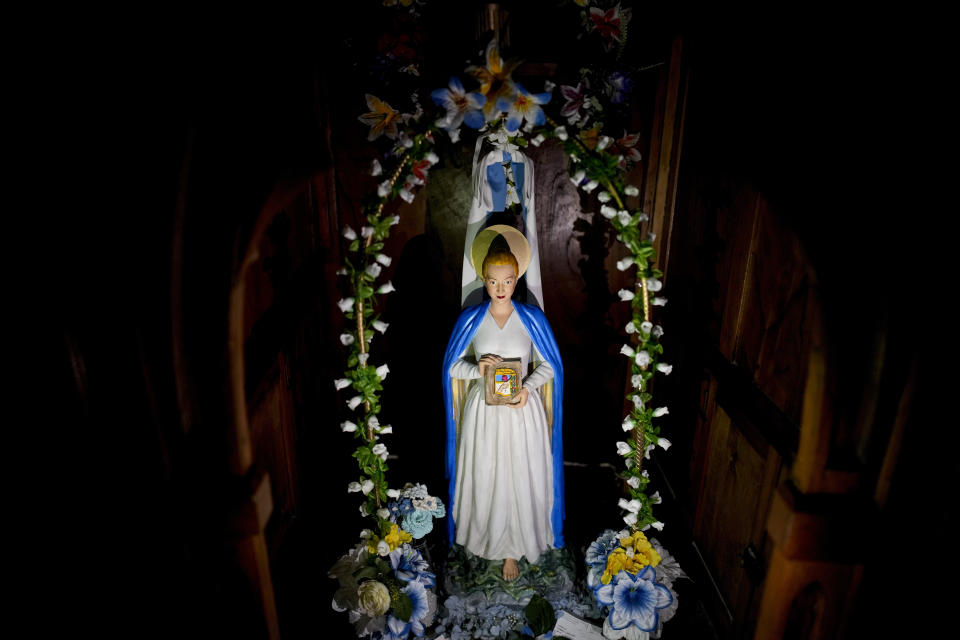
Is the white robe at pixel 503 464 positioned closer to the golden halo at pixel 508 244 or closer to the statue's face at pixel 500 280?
the statue's face at pixel 500 280

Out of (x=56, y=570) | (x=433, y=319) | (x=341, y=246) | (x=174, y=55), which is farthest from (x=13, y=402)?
(x=433, y=319)

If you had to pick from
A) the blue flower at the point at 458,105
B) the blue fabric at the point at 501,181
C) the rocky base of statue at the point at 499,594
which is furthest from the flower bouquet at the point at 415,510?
the blue flower at the point at 458,105

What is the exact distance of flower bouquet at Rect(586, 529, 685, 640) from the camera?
9.09ft

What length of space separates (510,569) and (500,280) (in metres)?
1.72

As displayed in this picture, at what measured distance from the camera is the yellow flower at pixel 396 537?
2.98 metres

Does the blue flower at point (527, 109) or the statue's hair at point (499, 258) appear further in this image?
the statue's hair at point (499, 258)

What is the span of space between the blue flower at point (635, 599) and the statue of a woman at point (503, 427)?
0.46m

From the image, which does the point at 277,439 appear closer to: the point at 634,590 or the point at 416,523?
the point at 416,523

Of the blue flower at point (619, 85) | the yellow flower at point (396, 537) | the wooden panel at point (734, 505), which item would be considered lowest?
the yellow flower at point (396, 537)

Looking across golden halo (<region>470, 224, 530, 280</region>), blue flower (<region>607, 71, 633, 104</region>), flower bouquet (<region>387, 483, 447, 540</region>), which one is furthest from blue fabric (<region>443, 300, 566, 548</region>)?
blue flower (<region>607, 71, 633, 104</region>)

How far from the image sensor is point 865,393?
1.67 meters

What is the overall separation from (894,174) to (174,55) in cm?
203

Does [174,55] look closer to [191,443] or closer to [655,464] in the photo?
[191,443]

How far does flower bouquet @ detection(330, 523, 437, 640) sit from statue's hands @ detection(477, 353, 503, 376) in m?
1.05
